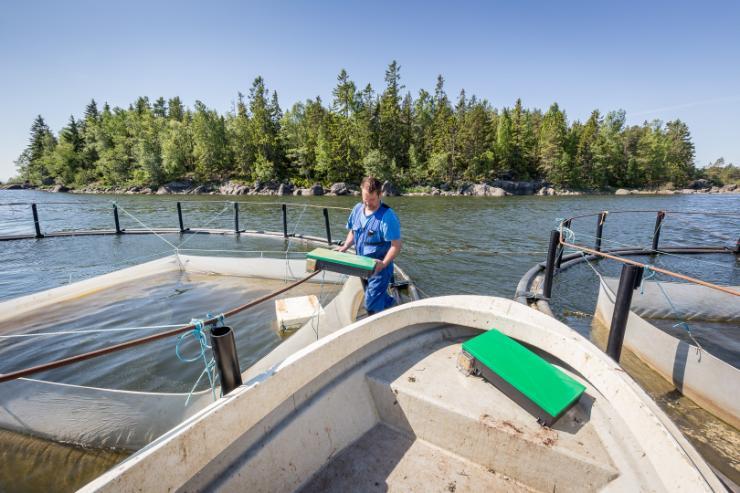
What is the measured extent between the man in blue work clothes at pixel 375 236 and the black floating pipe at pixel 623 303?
2718 millimetres

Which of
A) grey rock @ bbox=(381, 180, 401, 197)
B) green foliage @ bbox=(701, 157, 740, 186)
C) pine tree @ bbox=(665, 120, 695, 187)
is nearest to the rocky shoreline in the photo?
grey rock @ bbox=(381, 180, 401, 197)

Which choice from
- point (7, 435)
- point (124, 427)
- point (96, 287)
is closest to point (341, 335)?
point (124, 427)

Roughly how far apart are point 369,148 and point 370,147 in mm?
275

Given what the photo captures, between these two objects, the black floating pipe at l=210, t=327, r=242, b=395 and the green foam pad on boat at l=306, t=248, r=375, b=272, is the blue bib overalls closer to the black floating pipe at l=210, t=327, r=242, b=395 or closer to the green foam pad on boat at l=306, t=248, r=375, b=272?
the green foam pad on boat at l=306, t=248, r=375, b=272

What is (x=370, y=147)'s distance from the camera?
196 ft

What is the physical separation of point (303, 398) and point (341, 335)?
1.69 feet

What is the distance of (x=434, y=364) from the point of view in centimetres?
272

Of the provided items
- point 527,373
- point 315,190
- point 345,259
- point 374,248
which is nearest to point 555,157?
point 315,190

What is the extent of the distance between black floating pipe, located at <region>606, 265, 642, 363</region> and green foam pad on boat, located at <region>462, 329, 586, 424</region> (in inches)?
82.2

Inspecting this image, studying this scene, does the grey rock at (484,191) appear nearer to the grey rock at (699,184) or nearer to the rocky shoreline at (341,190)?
the rocky shoreline at (341,190)

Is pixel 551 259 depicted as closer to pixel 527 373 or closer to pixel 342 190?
pixel 527 373

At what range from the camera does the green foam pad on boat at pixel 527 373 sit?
2053 mm

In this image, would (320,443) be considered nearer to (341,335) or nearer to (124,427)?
(341,335)

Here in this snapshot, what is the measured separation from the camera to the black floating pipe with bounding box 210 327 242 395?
6.86 ft
